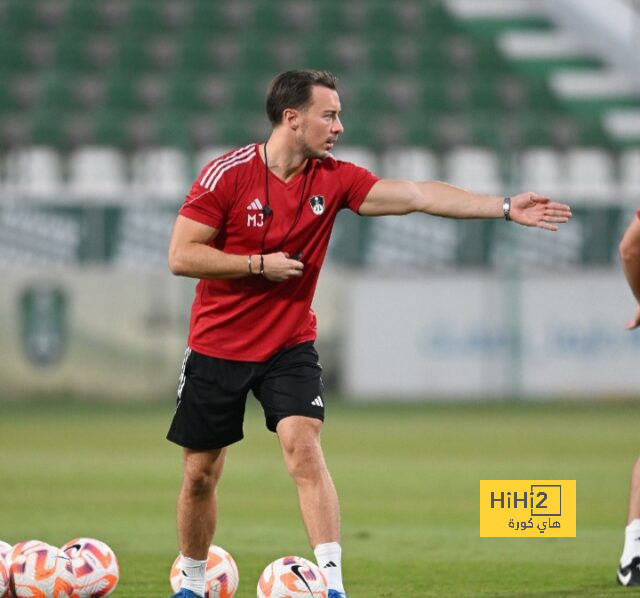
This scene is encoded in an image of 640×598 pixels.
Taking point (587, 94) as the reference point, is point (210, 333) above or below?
below

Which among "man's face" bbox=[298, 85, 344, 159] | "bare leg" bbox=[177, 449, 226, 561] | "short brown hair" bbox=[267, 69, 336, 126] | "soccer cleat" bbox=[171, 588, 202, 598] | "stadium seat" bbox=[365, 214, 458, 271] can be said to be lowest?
"soccer cleat" bbox=[171, 588, 202, 598]

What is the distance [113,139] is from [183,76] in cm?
253

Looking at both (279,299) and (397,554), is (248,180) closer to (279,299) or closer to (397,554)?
(279,299)

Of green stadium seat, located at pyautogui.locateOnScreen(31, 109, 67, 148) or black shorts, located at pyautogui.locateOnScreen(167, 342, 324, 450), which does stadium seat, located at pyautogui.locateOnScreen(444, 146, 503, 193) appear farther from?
black shorts, located at pyautogui.locateOnScreen(167, 342, 324, 450)

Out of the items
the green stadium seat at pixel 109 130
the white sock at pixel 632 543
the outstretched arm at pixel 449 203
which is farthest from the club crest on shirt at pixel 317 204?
the green stadium seat at pixel 109 130

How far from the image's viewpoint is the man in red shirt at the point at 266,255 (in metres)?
6.38

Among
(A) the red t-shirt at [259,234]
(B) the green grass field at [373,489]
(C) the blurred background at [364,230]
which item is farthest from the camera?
A: (C) the blurred background at [364,230]

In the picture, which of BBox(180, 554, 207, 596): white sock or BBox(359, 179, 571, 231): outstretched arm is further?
BBox(180, 554, 207, 596): white sock

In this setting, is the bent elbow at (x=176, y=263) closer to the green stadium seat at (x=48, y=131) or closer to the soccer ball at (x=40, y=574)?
the soccer ball at (x=40, y=574)

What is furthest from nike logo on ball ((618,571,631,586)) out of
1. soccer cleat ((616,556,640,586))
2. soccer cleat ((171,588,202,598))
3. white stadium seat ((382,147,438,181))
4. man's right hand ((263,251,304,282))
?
white stadium seat ((382,147,438,181))

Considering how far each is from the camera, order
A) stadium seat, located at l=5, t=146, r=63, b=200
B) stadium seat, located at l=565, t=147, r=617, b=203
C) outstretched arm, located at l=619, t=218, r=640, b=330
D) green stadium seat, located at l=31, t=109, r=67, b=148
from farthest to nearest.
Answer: green stadium seat, located at l=31, t=109, r=67, b=148 < stadium seat, located at l=565, t=147, r=617, b=203 < stadium seat, located at l=5, t=146, r=63, b=200 < outstretched arm, located at l=619, t=218, r=640, b=330

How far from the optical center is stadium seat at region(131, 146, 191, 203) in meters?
20.8

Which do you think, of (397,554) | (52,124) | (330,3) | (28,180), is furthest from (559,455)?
(330,3)

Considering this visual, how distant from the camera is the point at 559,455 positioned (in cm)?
1440
